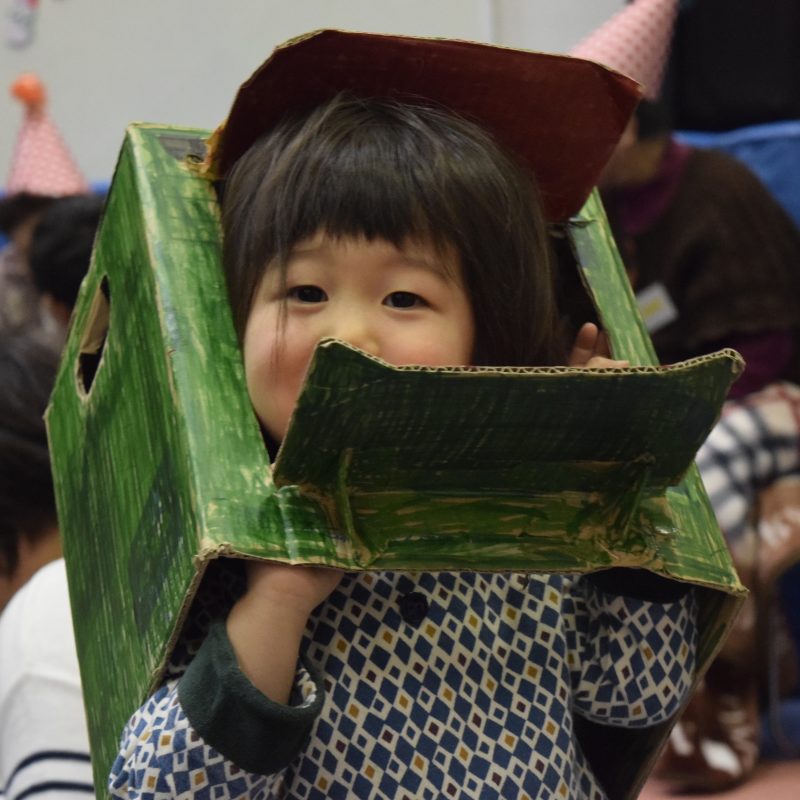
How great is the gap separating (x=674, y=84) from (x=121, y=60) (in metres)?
0.98

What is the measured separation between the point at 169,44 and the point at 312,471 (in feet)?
6.46

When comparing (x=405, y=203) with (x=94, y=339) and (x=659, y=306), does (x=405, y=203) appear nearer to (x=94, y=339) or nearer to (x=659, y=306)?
(x=94, y=339)

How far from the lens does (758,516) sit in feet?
4.52

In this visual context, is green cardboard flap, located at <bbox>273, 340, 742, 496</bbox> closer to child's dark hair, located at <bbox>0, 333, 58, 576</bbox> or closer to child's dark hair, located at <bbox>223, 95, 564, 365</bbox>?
child's dark hair, located at <bbox>223, 95, 564, 365</bbox>

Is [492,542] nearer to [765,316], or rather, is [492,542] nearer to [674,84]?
[765,316]

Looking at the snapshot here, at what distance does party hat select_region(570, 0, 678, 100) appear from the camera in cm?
143

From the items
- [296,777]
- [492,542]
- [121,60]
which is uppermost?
[492,542]

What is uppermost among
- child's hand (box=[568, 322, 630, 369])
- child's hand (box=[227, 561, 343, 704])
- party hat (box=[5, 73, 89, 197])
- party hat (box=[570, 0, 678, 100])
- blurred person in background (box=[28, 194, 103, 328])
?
child's hand (box=[568, 322, 630, 369])

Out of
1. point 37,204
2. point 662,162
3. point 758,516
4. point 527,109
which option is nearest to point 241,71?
Result: point 37,204

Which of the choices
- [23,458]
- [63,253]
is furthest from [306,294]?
[63,253]

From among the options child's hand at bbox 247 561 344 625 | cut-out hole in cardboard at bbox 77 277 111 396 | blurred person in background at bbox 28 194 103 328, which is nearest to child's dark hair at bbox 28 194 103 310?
blurred person in background at bbox 28 194 103 328

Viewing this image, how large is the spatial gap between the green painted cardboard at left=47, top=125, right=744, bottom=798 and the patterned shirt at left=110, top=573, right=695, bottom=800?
→ 3 centimetres

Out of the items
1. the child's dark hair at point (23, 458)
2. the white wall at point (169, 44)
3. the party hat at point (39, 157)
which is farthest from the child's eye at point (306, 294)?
the white wall at point (169, 44)

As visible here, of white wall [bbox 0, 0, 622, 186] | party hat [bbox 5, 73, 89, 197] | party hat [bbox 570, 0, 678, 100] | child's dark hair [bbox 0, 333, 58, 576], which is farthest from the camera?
white wall [bbox 0, 0, 622, 186]
